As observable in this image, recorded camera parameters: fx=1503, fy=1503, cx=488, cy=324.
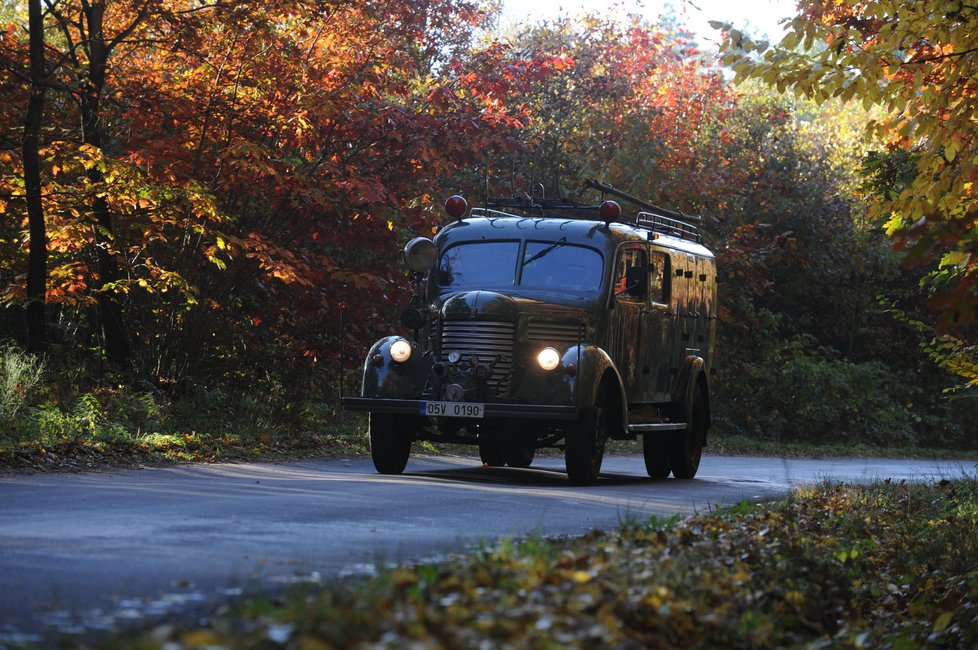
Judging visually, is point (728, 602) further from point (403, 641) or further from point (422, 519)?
point (422, 519)

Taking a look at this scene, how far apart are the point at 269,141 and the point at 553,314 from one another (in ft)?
23.0

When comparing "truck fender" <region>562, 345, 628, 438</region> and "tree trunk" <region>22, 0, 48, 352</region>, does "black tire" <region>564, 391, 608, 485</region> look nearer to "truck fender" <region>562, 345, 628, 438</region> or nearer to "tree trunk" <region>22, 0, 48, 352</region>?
"truck fender" <region>562, 345, 628, 438</region>

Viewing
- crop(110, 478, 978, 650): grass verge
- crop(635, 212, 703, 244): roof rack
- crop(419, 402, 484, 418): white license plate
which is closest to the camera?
crop(110, 478, 978, 650): grass verge

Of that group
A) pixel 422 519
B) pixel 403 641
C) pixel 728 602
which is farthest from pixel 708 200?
pixel 403 641

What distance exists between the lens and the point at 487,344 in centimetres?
1468

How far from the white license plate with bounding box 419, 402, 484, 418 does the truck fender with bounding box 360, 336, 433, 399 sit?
0.40m

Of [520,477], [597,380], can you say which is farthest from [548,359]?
[520,477]

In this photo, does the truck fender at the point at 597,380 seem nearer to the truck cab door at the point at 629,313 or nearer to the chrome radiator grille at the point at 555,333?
the chrome radiator grille at the point at 555,333

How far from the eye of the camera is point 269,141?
20.5 metres

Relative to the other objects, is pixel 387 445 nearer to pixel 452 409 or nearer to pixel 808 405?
pixel 452 409

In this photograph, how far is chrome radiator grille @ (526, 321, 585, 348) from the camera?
14.9 m

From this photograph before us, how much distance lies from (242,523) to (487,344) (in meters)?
5.59

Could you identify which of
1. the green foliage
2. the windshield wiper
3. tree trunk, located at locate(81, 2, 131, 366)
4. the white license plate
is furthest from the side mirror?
tree trunk, located at locate(81, 2, 131, 366)

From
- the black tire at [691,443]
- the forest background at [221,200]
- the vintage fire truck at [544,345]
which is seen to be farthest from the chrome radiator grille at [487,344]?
the black tire at [691,443]
